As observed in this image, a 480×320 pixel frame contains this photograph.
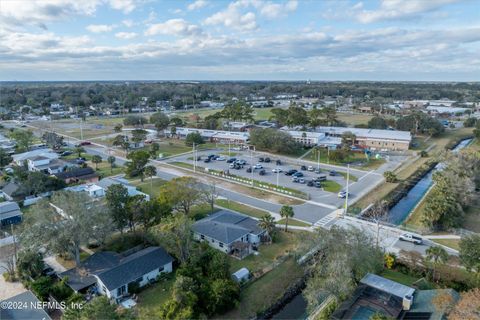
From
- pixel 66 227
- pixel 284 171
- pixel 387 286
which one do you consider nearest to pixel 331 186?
pixel 284 171

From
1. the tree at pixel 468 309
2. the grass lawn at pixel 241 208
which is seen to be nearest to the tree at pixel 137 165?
the grass lawn at pixel 241 208

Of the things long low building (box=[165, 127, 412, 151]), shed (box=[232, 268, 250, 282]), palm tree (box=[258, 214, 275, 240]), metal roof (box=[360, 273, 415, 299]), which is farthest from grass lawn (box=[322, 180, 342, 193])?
shed (box=[232, 268, 250, 282])

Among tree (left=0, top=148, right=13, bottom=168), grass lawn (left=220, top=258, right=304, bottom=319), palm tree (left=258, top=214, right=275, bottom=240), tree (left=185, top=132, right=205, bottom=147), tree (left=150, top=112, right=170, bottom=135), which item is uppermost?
tree (left=150, top=112, right=170, bottom=135)

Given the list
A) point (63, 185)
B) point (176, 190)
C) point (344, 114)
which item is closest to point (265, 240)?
point (176, 190)

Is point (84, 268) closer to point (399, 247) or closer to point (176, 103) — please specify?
point (399, 247)

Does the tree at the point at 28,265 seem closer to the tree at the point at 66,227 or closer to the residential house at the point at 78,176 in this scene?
the tree at the point at 66,227

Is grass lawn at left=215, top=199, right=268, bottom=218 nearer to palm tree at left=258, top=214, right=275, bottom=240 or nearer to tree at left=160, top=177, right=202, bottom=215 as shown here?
tree at left=160, top=177, right=202, bottom=215

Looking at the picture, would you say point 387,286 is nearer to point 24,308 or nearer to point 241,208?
point 241,208
